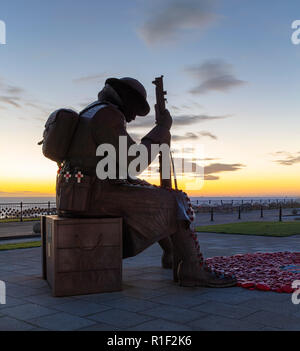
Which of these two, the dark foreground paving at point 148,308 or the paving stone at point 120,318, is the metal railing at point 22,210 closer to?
the dark foreground paving at point 148,308

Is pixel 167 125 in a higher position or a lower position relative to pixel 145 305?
higher

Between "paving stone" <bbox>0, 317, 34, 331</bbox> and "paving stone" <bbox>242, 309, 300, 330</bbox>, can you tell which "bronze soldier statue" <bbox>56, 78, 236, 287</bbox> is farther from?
"paving stone" <bbox>0, 317, 34, 331</bbox>

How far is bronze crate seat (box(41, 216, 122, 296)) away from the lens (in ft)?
16.0

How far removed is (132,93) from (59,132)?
1.13m

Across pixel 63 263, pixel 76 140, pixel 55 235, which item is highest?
pixel 76 140

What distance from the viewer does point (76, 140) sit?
5055mm

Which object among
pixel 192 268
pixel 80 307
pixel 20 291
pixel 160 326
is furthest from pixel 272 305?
Result: pixel 20 291

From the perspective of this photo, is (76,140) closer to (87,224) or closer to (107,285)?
(87,224)

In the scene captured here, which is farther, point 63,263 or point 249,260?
point 249,260

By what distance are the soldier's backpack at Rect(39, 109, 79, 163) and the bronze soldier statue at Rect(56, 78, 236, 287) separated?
0.08 m

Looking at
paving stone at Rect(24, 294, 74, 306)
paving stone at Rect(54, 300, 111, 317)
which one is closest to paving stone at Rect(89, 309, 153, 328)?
paving stone at Rect(54, 300, 111, 317)
